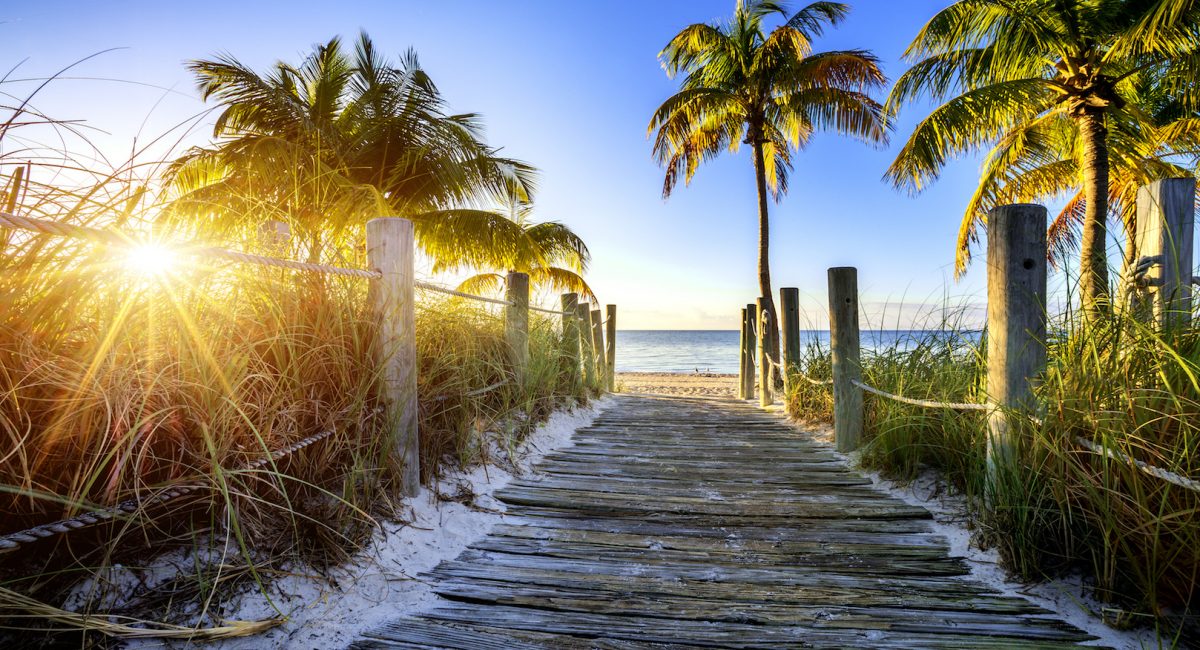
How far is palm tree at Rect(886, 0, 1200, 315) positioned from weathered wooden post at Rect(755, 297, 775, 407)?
9.80 feet

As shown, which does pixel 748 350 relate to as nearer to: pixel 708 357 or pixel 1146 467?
pixel 1146 467

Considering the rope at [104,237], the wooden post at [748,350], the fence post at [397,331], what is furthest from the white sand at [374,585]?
the wooden post at [748,350]

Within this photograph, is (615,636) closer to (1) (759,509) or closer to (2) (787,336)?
(1) (759,509)

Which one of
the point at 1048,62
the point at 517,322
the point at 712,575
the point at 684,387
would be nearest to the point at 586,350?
Answer: the point at 517,322

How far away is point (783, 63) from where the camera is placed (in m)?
9.67

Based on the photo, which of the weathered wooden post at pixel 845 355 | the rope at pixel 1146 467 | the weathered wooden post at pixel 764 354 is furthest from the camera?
the weathered wooden post at pixel 764 354

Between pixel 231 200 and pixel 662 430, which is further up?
pixel 231 200

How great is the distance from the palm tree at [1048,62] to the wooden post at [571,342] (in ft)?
19.5

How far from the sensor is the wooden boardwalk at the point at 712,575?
1.63m

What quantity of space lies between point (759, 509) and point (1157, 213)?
7.28 ft

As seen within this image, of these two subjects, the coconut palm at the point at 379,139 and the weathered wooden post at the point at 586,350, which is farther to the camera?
the coconut palm at the point at 379,139

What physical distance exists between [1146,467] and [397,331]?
2.80 metres

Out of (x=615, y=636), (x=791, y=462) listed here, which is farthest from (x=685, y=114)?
(x=615, y=636)

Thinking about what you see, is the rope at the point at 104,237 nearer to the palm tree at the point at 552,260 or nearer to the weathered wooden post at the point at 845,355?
the weathered wooden post at the point at 845,355
